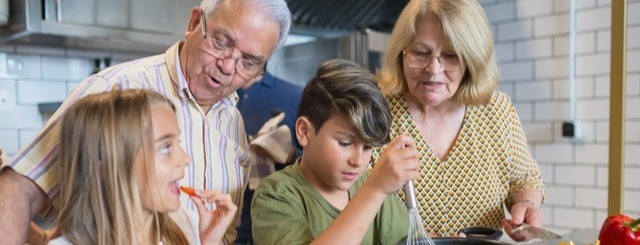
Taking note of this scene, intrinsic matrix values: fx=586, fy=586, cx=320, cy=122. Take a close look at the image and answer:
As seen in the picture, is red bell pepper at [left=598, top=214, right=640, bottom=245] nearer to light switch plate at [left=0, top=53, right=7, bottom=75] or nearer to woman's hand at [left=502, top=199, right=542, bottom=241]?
woman's hand at [left=502, top=199, right=542, bottom=241]

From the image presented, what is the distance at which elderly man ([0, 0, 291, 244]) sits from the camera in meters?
1.09

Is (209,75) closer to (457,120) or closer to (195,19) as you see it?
(195,19)

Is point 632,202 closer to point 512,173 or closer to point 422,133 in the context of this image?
point 512,173

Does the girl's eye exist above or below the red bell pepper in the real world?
above

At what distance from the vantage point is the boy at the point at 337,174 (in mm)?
942

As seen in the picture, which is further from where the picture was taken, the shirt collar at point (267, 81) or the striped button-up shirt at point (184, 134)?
the shirt collar at point (267, 81)

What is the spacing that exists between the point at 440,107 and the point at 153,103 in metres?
0.78

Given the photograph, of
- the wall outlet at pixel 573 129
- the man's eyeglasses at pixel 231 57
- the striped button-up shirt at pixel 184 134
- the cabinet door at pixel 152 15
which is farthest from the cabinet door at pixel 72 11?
the wall outlet at pixel 573 129

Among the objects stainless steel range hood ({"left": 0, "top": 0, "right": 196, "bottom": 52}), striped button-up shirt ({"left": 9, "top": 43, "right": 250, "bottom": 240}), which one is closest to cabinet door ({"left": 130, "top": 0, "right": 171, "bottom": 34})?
stainless steel range hood ({"left": 0, "top": 0, "right": 196, "bottom": 52})

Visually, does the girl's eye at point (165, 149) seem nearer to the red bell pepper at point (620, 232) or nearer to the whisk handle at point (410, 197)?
the whisk handle at point (410, 197)

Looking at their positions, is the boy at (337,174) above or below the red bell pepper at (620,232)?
above

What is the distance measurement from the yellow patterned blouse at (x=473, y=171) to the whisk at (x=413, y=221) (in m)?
0.28

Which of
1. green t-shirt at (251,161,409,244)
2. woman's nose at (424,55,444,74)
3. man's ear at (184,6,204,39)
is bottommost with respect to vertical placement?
green t-shirt at (251,161,409,244)

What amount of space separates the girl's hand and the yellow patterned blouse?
0.43 m
